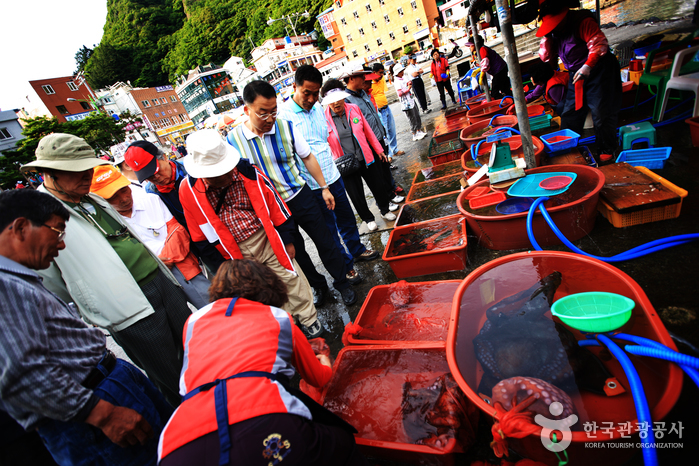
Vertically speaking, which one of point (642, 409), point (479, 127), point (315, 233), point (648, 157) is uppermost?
point (315, 233)

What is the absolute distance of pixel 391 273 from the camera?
3123 millimetres

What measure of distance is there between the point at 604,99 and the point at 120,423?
4.69 metres

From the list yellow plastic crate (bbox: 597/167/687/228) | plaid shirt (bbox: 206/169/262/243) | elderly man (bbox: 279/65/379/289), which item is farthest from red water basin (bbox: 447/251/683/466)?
plaid shirt (bbox: 206/169/262/243)

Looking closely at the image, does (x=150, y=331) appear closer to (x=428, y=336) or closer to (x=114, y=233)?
(x=114, y=233)

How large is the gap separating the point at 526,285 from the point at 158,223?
8.91 feet

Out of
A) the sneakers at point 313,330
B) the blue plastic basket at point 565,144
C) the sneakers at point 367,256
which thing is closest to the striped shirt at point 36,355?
the sneakers at point 313,330

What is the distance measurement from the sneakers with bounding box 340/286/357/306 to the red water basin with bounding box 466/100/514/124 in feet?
13.7

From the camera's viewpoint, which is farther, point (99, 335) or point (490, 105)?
point (490, 105)

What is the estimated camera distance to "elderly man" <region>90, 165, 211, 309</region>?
2.16 meters

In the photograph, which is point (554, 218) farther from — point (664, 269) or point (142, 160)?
point (142, 160)

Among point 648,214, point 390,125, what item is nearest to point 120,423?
point 648,214

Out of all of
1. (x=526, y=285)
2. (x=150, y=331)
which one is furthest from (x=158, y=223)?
(x=526, y=285)

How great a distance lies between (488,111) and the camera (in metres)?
5.57

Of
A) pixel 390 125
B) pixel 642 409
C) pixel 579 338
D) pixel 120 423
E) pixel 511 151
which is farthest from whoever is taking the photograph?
pixel 390 125
